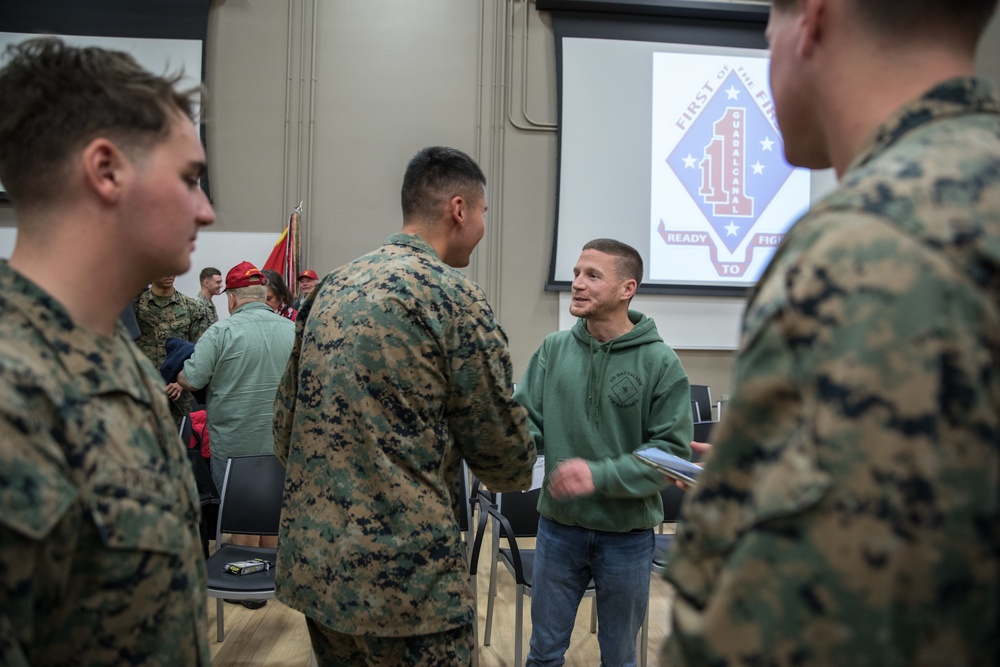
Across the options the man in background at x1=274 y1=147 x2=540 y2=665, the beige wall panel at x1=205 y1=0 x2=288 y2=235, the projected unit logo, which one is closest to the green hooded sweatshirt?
the man in background at x1=274 y1=147 x2=540 y2=665

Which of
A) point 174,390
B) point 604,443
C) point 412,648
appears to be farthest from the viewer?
point 174,390

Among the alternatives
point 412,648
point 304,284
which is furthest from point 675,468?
point 304,284

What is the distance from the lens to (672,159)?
Answer: 6867mm

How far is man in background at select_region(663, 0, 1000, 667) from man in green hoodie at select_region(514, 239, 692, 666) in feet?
5.44

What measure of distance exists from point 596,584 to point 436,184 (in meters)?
1.42

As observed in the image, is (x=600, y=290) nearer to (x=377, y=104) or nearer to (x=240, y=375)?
(x=240, y=375)

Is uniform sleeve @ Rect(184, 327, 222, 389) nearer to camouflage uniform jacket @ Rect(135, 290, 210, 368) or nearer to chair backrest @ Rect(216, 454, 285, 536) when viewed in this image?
chair backrest @ Rect(216, 454, 285, 536)

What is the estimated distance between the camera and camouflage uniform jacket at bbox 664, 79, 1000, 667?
0.59m

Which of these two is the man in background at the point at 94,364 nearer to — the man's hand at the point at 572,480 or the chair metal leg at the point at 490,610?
the man's hand at the point at 572,480

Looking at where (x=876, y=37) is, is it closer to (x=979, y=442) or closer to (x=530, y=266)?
(x=979, y=442)

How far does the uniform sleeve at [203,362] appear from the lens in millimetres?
3785

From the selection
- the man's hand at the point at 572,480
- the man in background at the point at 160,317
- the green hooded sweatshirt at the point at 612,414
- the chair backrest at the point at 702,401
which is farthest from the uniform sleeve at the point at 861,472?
the chair backrest at the point at 702,401

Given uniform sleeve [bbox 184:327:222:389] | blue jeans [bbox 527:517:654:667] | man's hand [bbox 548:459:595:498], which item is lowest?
blue jeans [bbox 527:517:654:667]

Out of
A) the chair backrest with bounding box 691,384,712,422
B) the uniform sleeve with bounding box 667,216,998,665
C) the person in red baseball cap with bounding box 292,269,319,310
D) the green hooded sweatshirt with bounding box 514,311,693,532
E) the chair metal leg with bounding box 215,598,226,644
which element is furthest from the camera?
the person in red baseball cap with bounding box 292,269,319,310
